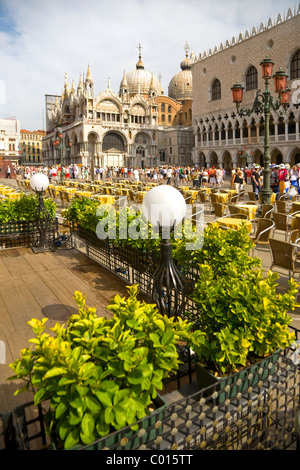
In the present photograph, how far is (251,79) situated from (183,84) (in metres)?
29.6

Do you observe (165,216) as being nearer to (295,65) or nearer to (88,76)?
(295,65)

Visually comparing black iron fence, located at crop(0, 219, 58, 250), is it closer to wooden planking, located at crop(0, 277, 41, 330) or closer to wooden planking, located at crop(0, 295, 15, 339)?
wooden planking, located at crop(0, 277, 41, 330)

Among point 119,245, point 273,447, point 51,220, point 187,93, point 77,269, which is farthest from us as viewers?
point 187,93

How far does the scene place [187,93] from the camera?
66250 mm

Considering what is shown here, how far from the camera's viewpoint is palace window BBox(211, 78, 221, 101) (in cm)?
4400

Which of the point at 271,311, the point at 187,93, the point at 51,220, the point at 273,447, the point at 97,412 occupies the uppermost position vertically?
the point at 187,93

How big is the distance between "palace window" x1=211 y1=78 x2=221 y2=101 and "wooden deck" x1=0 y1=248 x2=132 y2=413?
42950 millimetres

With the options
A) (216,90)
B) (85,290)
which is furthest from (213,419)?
(216,90)

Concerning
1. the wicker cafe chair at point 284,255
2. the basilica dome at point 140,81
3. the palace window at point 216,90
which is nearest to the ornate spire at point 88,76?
the basilica dome at point 140,81

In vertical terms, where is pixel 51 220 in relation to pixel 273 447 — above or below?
above

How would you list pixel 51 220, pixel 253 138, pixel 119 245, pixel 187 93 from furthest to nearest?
pixel 187 93 < pixel 253 138 < pixel 51 220 < pixel 119 245
